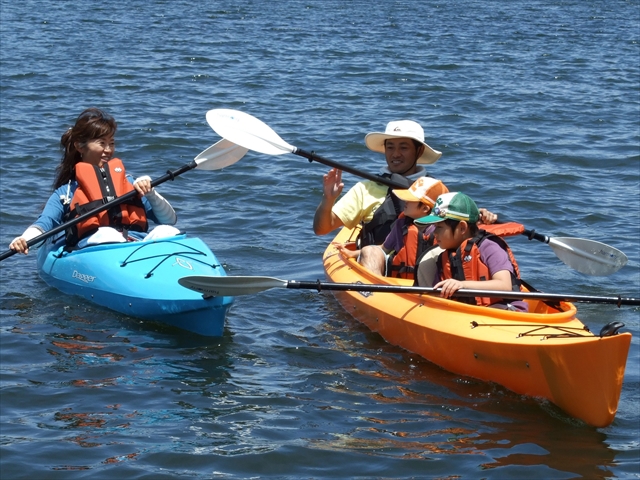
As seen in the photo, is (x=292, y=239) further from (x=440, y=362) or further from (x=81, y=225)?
(x=440, y=362)

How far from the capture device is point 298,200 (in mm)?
8867

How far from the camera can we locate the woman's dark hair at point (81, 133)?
20.2ft

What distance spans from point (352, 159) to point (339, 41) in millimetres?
6141

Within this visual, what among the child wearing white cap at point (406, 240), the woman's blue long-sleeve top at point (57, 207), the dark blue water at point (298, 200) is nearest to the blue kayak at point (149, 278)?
the dark blue water at point (298, 200)

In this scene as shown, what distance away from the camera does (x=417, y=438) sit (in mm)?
4504

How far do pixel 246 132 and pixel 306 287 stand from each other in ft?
5.68

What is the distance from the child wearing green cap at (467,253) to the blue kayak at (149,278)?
1259 mm

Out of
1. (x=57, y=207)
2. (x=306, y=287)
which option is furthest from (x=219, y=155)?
(x=306, y=287)

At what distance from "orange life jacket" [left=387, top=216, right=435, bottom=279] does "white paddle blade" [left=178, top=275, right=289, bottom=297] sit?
83 cm

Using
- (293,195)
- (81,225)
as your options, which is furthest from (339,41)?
(81,225)

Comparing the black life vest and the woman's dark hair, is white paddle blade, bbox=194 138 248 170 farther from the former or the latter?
the black life vest

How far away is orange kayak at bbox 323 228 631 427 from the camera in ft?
14.3

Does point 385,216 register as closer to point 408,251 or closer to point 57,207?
point 408,251

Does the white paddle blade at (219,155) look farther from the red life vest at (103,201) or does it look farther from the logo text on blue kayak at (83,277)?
the logo text on blue kayak at (83,277)
